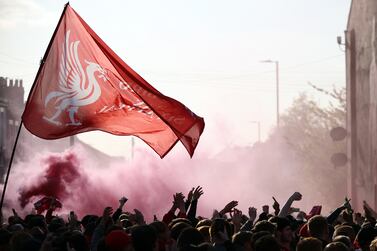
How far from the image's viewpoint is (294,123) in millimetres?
88688

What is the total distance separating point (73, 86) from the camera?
1730 centimetres

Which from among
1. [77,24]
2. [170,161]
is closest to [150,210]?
[170,161]

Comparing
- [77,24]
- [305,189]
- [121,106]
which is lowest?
[305,189]

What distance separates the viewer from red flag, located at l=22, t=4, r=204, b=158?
1647 centimetres

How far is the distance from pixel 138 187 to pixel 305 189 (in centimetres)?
3174

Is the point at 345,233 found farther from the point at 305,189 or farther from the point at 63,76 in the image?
the point at 305,189

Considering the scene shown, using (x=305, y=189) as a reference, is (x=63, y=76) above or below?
above

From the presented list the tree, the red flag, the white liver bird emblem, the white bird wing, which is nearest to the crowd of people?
the red flag

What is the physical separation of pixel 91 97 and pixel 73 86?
32cm

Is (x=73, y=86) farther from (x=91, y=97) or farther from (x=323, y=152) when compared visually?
(x=323, y=152)

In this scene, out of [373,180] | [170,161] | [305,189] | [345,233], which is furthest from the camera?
[305,189]

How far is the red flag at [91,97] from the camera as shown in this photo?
54.0 feet

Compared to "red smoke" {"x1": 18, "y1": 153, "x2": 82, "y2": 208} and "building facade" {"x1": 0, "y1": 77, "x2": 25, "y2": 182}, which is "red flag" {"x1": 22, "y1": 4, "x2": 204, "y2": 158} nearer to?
"red smoke" {"x1": 18, "y1": 153, "x2": 82, "y2": 208}

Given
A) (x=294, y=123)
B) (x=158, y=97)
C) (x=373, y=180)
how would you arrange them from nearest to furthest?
(x=158, y=97) → (x=373, y=180) → (x=294, y=123)
